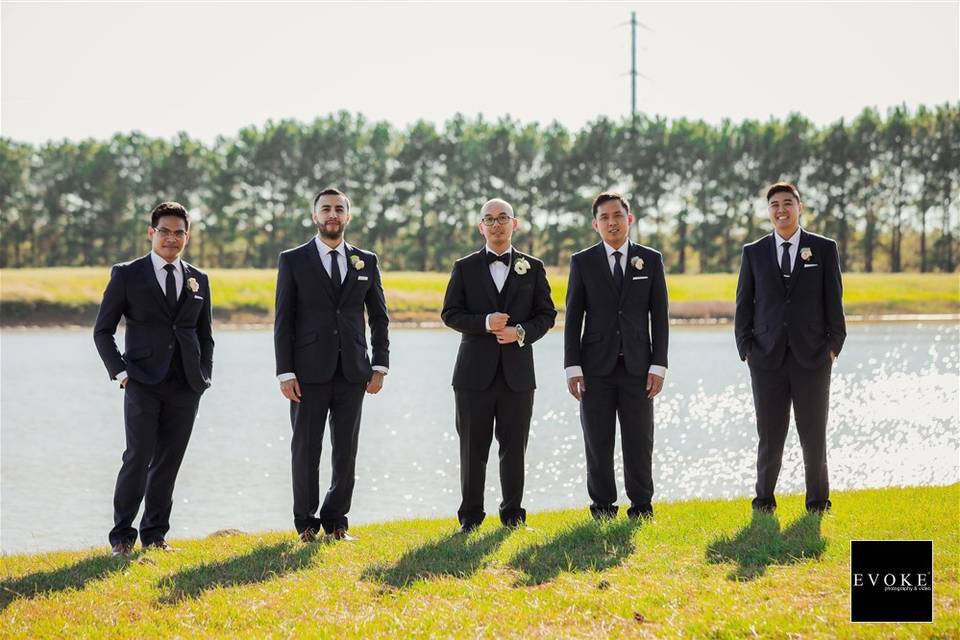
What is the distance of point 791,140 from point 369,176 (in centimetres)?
3129

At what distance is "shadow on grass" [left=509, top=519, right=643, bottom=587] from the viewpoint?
6660 mm

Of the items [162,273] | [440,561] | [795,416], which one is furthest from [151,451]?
[795,416]

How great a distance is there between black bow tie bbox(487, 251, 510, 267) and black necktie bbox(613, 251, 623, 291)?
32.8 inches

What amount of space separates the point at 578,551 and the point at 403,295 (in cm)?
5117

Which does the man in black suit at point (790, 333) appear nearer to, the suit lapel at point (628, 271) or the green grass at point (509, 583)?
the green grass at point (509, 583)

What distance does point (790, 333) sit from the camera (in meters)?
8.20

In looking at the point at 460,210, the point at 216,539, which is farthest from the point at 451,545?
the point at 460,210

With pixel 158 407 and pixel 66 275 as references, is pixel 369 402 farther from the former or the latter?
pixel 66 275

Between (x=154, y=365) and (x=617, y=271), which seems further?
(x=617, y=271)

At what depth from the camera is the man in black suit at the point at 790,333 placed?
8.20 m

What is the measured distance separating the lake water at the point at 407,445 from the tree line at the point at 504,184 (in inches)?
1866

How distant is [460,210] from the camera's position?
261 ft

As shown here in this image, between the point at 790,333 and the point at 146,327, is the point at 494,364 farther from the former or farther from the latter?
the point at 146,327

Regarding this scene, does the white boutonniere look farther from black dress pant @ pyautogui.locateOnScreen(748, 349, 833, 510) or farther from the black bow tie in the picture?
black dress pant @ pyautogui.locateOnScreen(748, 349, 833, 510)
